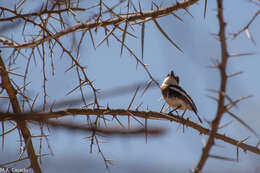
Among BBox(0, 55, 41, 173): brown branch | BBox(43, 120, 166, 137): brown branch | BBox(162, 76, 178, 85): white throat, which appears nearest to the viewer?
BBox(43, 120, 166, 137): brown branch

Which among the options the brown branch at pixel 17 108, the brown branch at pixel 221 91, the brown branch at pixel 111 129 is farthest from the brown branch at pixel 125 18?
the brown branch at pixel 111 129

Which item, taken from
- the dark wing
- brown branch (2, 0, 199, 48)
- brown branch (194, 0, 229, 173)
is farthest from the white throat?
brown branch (194, 0, 229, 173)

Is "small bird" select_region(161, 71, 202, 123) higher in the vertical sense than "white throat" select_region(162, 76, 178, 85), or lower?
lower

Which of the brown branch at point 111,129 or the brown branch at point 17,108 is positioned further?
the brown branch at point 17,108

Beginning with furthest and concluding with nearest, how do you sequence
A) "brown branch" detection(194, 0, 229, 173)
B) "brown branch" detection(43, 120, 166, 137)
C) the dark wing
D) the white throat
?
the white throat, the dark wing, "brown branch" detection(194, 0, 229, 173), "brown branch" detection(43, 120, 166, 137)

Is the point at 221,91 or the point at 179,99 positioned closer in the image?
the point at 221,91

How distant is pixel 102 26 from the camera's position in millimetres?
3193

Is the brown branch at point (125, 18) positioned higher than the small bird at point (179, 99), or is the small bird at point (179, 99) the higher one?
the brown branch at point (125, 18)

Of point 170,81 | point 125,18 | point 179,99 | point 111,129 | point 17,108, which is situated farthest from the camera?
point 170,81

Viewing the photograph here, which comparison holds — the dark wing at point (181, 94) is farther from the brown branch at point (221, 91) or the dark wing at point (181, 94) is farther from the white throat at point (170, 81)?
the brown branch at point (221, 91)

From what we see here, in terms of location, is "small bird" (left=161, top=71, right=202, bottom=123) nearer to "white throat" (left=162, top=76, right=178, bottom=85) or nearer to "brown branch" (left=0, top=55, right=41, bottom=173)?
"white throat" (left=162, top=76, right=178, bottom=85)

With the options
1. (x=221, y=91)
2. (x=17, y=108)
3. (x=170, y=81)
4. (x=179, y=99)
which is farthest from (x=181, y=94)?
(x=221, y=91)

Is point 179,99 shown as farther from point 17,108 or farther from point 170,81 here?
point 17,108

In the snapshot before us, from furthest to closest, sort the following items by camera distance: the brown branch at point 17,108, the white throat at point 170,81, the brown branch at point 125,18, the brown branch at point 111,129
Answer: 1. the white throat at point 170,81
2. the brown branch at point 125,18
3. the brown branch at point 17,108
4. the brown branch at point 111,129
